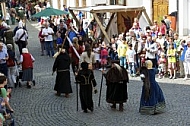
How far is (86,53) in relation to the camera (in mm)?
14656

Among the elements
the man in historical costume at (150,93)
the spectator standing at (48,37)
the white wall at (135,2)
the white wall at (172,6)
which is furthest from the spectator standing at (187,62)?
the white wall at (135,2)

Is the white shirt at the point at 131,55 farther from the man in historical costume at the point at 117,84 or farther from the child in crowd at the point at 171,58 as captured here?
the man in historical costume at the point at 117,84

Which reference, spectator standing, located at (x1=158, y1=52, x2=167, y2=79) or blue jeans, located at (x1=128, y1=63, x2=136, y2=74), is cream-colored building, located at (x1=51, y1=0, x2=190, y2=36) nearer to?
blue jeans, located at (x1=128, y1=63, x2=136, y2=74)

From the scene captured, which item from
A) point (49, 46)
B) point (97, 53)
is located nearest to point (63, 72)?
point (97, 53)

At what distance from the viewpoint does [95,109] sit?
1280 centimetres

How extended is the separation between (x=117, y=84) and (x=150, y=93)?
947 mm

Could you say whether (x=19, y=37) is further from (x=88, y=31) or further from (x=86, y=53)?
(x=86, y=53)

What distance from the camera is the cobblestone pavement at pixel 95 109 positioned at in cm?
1157

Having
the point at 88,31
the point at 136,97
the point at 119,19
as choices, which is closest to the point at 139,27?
the point at 119,19

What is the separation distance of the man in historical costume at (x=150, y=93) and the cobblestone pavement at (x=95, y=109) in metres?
0.22

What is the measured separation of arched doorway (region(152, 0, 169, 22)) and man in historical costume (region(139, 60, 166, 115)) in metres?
15.1

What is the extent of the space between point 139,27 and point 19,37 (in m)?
5.50

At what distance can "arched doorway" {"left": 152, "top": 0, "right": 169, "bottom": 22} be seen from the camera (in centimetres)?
2675

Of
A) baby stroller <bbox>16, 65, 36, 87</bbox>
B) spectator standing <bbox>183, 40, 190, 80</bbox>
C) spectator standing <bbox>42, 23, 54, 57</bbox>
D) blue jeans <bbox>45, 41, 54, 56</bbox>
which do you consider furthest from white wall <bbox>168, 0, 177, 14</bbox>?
baby stroller <bbox>16, 65, 36, 87</bbox>
